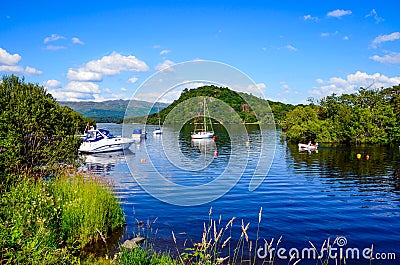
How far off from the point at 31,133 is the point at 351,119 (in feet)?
214

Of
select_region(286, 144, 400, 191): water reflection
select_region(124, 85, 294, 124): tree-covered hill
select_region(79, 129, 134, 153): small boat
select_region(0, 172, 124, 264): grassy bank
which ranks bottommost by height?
select_region(286, 144, 400, 191): water reflection

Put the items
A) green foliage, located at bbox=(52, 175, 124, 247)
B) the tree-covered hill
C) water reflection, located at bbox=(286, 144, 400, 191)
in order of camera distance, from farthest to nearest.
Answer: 1. water reflection, located at bbox=(286, 144, 400, 191)
2. the tree-covered hill
3. green foliage, located at bbox=(52, 175, 124, 247)

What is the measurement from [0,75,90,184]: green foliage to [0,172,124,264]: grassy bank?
6.23 feet

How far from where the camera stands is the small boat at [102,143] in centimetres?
5191

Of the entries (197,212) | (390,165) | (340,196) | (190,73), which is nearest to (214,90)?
(190,73)

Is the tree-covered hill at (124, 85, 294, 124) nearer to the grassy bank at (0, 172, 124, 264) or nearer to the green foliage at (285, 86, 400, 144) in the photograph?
the grassy bank at (0, 172, 124, 264)

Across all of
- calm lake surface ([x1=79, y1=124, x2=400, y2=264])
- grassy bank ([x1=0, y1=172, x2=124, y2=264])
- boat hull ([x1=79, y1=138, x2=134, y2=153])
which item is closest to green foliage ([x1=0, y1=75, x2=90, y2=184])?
grassy bank ([x1=0, y1=172, x2=124, y2=264])

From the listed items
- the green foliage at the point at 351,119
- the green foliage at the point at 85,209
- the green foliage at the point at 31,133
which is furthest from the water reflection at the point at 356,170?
the green foliage at the point at 351,119

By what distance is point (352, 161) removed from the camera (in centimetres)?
4166

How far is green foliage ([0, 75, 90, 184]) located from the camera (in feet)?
44.3

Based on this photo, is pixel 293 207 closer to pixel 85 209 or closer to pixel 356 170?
pixel 85 209

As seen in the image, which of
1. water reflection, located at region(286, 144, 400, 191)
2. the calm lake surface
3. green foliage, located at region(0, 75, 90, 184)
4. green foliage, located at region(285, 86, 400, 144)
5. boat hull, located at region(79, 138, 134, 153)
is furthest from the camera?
green foliage, located at region(285, 86, 400, 144)

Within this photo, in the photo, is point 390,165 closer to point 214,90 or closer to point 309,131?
point 214,90

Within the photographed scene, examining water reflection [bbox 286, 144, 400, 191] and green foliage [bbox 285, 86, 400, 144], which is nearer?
water reflection [bbox 286, 144, 400, 191]
